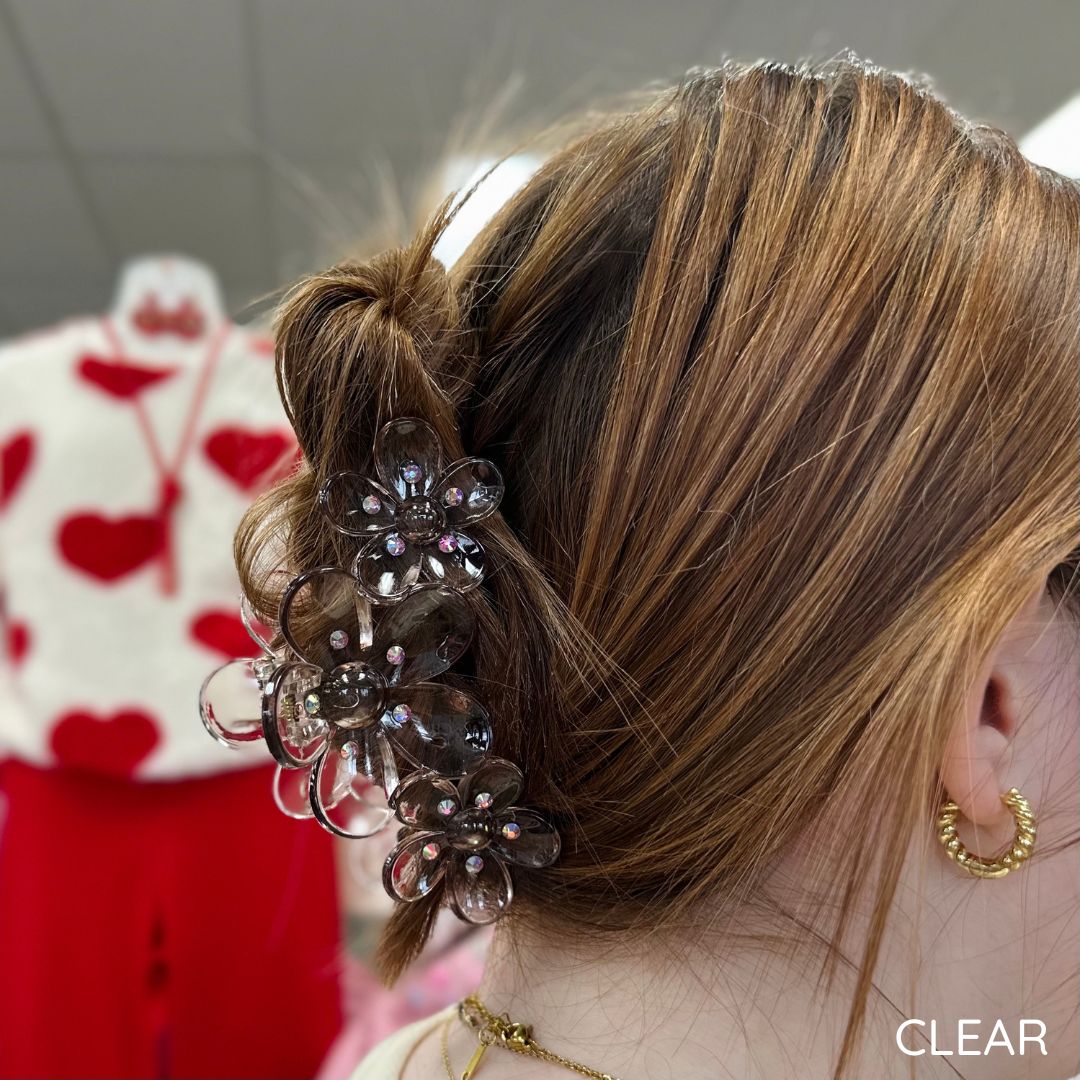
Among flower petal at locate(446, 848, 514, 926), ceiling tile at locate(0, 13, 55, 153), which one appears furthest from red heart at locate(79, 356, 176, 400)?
ceiling tile at locate(0, 13, 55, 153)

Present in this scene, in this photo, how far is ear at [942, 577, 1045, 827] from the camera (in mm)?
466

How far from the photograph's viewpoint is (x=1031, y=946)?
520mm

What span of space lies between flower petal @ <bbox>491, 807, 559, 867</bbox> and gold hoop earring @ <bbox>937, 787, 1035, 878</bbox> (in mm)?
197

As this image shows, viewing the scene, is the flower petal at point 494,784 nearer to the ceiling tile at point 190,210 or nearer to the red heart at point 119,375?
the red heart at point 119,375

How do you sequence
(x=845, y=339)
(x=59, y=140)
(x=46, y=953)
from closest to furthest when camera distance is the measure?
(x=845, y=339) < (x=46, y=953) < (x=59, y=140)

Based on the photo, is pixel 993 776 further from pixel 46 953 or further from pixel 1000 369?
pixel 46 953

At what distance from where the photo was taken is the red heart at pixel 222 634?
1153 millimetres

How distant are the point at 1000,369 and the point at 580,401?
8.0 inches

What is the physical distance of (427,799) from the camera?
50 cm

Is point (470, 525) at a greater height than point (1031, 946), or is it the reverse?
point (470, 525)

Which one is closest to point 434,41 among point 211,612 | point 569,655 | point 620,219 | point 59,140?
point 59,140

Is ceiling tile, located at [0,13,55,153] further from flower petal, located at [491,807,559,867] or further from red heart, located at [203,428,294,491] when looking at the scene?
flower petal, located at [491,807,559,867]

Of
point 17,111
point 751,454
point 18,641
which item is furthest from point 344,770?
point 17,111

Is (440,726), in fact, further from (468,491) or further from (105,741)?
(105,741)
